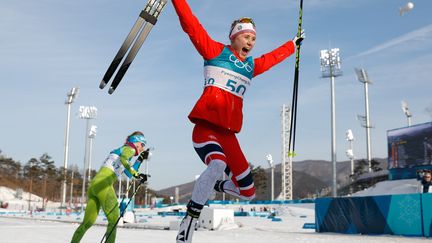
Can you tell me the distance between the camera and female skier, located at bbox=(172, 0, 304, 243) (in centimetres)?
396

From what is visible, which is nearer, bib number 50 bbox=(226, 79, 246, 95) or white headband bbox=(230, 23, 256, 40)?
bib number 50 bbox=(226, 79, 246, 95)

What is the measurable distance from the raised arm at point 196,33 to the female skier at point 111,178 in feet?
Result: 7.13

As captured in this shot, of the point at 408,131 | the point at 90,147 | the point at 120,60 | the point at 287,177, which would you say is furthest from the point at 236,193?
the point at 287,177

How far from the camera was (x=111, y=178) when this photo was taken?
21.2ft

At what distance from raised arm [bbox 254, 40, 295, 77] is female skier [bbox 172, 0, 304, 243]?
0.22 metres

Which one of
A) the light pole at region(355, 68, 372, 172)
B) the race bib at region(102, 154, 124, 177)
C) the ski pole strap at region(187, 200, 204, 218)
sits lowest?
the ski pole strap at region(187, 200, 204, 218)

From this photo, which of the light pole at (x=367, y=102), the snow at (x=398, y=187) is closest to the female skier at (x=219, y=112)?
the snow at (x=398, y=187)

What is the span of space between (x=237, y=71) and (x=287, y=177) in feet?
261

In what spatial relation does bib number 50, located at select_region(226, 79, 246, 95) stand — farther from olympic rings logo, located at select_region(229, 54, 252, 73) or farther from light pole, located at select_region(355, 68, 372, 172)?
light pole, located at select_region(355, 68, 372, 172)

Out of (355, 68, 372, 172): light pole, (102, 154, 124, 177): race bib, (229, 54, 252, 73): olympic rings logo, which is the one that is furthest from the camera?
(355, 68, 372, 172): light pole

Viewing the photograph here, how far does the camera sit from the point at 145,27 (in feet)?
12.6

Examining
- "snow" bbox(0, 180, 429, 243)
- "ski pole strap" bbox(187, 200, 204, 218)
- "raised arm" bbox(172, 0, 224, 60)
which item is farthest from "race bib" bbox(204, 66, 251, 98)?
"snow" bbox(0, 180, 429, 243)

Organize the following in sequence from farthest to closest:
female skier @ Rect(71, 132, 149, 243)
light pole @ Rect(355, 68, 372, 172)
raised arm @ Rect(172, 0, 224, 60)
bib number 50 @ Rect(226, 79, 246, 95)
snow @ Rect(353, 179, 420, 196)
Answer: light pole @ Rect(355, 68, 372, 172) < snow @ Rect(353, 179, 420, 196) < female skier @ Rect(71, 132, 149, 243) < bib number 50 @ Rect(226, 79, 246, 95) < raised arm @ Rect(172, 0, 224, 60)

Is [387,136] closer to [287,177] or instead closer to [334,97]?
[334,97]
